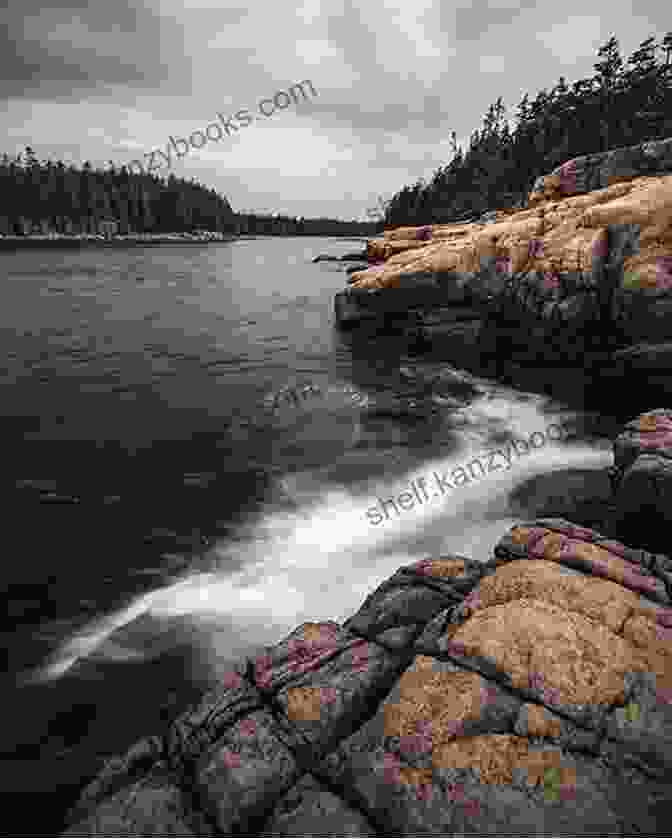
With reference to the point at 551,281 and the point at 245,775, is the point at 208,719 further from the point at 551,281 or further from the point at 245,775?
the point at 551,281

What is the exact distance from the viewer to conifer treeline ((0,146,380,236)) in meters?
125

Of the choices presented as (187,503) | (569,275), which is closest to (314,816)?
(187,503)

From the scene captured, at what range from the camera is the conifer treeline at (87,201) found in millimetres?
124750

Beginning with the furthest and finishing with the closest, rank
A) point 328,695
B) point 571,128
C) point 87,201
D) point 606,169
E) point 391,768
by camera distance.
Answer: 1. point 87,201
2. point 571,128
3. point 606,169
4. point 328,695
5. point 391,768

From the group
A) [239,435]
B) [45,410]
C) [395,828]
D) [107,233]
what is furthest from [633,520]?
[107,233]

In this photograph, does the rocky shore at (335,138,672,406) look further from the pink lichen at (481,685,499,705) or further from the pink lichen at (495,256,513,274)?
the pink lichen at (481,685,499,705)

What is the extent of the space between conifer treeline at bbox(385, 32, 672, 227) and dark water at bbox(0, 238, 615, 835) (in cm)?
5993

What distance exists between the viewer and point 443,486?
44.8 ft

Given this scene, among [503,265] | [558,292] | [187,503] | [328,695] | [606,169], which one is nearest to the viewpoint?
[328,695]

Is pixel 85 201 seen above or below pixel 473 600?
above

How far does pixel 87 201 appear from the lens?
436 feet

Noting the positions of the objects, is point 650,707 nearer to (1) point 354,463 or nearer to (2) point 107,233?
(1) point 354,463

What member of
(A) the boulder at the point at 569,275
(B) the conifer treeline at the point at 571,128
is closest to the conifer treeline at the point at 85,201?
(B) the conifer treeline at the point at 571,128

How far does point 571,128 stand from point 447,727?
85.8 m
